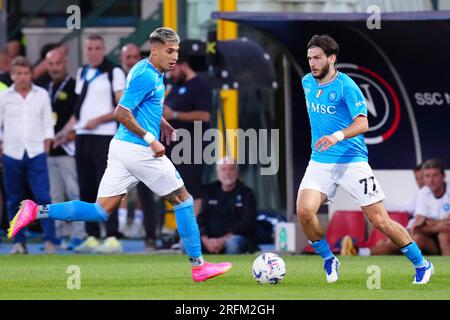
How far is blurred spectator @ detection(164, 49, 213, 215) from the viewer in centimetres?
1775

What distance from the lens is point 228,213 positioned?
17.7m

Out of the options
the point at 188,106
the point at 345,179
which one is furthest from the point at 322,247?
the point at 188,106

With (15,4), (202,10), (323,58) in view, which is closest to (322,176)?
(323,58)

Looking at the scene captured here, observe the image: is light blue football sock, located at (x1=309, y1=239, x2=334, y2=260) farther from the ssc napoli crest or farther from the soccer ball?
the ssc napoli crest

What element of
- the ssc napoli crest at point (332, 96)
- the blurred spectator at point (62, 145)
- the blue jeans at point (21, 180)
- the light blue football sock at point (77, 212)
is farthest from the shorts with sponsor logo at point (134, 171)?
the blurred spectator at point (62, 145)

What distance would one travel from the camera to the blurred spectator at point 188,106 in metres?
17.8

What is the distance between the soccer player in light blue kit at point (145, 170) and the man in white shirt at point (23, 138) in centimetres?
487

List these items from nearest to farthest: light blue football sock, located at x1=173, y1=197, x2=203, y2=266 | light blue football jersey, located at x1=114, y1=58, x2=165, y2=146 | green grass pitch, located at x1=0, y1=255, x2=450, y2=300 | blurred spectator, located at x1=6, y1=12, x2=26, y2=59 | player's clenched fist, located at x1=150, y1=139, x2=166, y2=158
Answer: green grass pitch, located at x1=0, y1=255, x2=450, y2=300, player's clenched fist, located at x1=150, y1=139, x2=166, y2=158, light blue football jersey, located at x1=114, y1=58, x2=165, y2=146, light blue football sock, located at x1=173, y1=197, x2=203, y2=266, blurred spectator, located at x1=6, y1=12, x2=26, y2=59

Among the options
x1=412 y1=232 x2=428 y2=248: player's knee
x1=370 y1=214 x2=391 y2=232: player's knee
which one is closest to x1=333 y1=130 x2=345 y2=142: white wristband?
x1=370 y1=214 x2=391 y2=232: player's knee

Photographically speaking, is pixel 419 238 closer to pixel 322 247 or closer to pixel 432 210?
pixel 432 210

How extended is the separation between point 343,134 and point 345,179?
2.08 feet

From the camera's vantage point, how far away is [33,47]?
85.7ft

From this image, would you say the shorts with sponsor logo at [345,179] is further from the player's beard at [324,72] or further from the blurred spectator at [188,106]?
the blurred spectator at [188,106]

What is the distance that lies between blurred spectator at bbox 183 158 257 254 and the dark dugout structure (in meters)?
1.07
